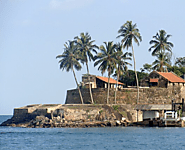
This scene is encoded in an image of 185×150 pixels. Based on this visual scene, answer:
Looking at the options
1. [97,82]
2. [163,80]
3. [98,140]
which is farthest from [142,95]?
[98,140]

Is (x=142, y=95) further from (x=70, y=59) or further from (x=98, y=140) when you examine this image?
(x=98, y=140)

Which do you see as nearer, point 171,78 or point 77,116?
point 77,116

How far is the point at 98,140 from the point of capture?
58.9 meters

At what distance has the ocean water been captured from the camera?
52.9 meters

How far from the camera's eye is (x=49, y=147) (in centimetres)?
5278

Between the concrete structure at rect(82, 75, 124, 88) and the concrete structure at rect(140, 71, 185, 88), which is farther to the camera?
the concrete structure at rect(82, 75, 124, 88)

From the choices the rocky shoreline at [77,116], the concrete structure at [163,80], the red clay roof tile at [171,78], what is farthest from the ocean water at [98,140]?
the red clay roof tile at [171,78]

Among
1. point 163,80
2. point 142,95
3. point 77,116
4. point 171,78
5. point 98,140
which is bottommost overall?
point 98,140

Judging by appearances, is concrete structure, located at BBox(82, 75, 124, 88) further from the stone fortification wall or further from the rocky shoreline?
the rocky shoreline

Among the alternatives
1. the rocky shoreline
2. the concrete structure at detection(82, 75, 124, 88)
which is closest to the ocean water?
the rocky shoreline

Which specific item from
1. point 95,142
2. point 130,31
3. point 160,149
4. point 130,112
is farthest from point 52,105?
point 160,149

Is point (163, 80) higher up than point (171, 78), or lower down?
lower down

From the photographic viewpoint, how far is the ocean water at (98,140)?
52906 millimetres

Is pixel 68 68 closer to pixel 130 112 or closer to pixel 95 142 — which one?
pixel 130 112
